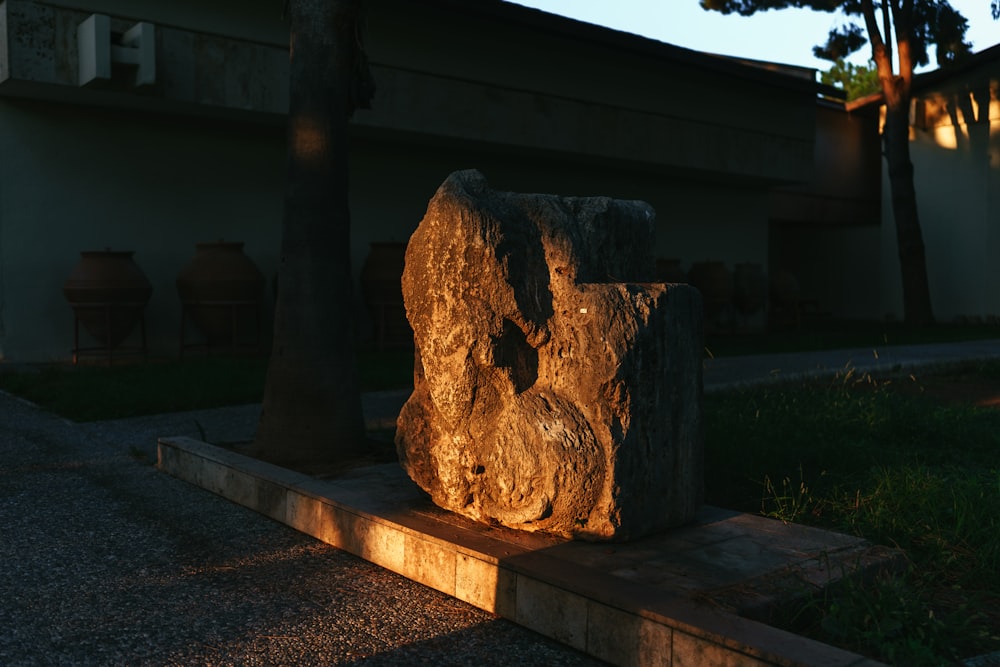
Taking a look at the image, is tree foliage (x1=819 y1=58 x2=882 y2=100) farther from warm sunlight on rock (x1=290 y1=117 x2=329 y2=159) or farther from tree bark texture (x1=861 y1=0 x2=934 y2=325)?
warm sunlight on rock (x1=290 y1=117 x2=329 y2=159)

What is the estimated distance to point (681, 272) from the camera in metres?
16.8

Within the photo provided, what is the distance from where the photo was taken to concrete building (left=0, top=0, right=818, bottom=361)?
1050 cm

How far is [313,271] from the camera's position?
561cm

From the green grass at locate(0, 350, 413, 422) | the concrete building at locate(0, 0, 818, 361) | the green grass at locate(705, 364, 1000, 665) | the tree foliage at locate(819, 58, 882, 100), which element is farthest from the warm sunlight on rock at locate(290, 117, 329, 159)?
the tree foliage at locate(819, 58, 882, 100)

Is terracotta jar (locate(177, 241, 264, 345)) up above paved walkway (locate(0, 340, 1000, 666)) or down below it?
above

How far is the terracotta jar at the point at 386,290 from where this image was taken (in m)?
12.5

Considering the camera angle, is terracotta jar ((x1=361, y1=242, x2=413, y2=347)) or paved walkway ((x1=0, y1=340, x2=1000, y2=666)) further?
terracotta jar ((x1=361, y1=242, x2=413, y2=347))

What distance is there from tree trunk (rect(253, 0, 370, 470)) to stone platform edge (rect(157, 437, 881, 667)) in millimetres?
651

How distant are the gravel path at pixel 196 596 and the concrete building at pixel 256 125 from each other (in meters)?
6.21

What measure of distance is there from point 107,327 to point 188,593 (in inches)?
303

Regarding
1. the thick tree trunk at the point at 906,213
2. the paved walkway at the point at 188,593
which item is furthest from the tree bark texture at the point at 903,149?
the paved walkway at the point at 188,593

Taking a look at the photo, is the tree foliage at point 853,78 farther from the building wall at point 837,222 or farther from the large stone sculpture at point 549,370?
the large stone sculpture at point 549,370

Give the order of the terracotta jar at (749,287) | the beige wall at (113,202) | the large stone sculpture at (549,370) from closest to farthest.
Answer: the large stone sculpture at (549,370), the beige wall at (113,202), the terracotta jar at (749,287)

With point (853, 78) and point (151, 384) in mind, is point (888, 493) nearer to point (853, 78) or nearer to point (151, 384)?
point (151, 384)
